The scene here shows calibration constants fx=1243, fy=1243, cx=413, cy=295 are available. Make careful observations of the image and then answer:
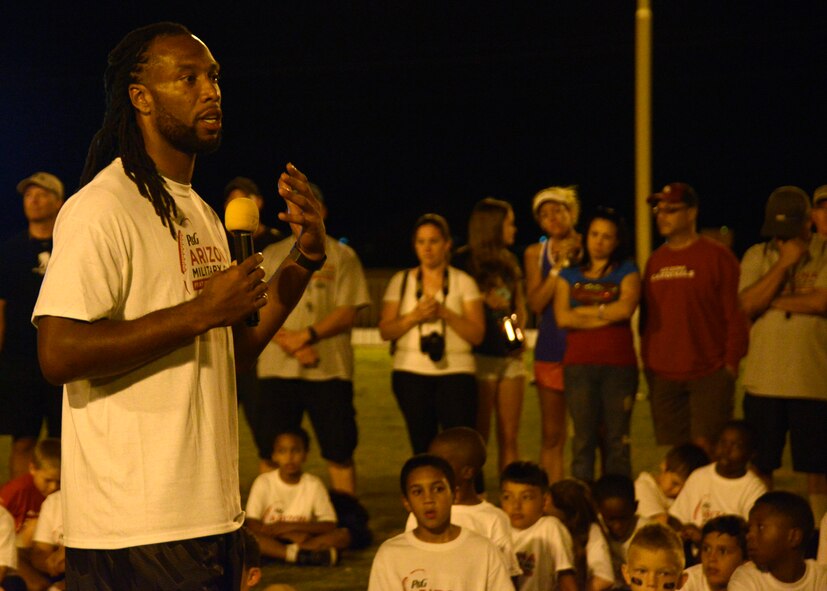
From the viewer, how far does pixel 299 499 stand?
703 cm

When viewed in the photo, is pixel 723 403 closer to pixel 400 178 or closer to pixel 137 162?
pixel 137 162

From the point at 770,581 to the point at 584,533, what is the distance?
1.15m

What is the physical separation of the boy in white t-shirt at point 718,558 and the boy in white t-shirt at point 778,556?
242 mm

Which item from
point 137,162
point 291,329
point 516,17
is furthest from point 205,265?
point 516,17

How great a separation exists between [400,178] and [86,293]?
120 feet

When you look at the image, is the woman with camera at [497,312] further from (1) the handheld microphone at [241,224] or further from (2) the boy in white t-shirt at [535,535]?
(1) the handheld microphone at [241,224]

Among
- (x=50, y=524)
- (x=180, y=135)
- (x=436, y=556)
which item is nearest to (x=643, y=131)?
(x=50, y=524)

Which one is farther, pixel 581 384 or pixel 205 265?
pixel 581 384

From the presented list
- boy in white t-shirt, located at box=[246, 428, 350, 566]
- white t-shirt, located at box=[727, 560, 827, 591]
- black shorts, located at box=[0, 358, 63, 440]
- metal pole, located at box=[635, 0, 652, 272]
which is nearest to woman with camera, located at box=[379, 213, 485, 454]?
boy in white t-shirt, located at box=[246, 428, 350, 566]

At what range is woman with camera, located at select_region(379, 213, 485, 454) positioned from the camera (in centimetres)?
759

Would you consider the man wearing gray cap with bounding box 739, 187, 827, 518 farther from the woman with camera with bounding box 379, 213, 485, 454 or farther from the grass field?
the woman with camera with bounding box 379, 213, 485, 454

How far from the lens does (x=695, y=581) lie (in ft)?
17.6

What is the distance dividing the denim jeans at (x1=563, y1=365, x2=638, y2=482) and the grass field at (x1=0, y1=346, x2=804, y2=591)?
1.20 metres

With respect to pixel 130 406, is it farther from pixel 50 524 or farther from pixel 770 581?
pixel 50 524
